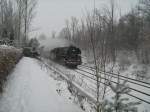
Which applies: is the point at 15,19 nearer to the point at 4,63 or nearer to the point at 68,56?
the point at 68,56

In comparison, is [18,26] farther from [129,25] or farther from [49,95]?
[49,95]

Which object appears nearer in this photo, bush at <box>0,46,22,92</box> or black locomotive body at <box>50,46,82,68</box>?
bush at <box>0,46,22,92</box>

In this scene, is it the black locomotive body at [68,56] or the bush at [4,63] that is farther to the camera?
the black locomotive body at [68,56]

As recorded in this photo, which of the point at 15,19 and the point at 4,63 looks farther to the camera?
the point at 15,19

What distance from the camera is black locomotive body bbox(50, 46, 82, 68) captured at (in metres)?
23.8

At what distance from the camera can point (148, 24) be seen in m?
24.6

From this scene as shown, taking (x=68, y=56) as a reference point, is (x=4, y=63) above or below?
above

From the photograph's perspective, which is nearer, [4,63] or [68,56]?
[4,63]

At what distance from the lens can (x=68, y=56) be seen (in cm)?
2453

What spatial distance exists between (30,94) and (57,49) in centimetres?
2017

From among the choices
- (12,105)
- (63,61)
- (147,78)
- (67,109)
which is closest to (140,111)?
(67,109)

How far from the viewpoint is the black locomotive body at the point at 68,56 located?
23.8 metres

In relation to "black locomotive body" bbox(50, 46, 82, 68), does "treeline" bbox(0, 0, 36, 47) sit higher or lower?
higher

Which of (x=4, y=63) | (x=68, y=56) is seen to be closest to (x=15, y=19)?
(x=68, y=56)
